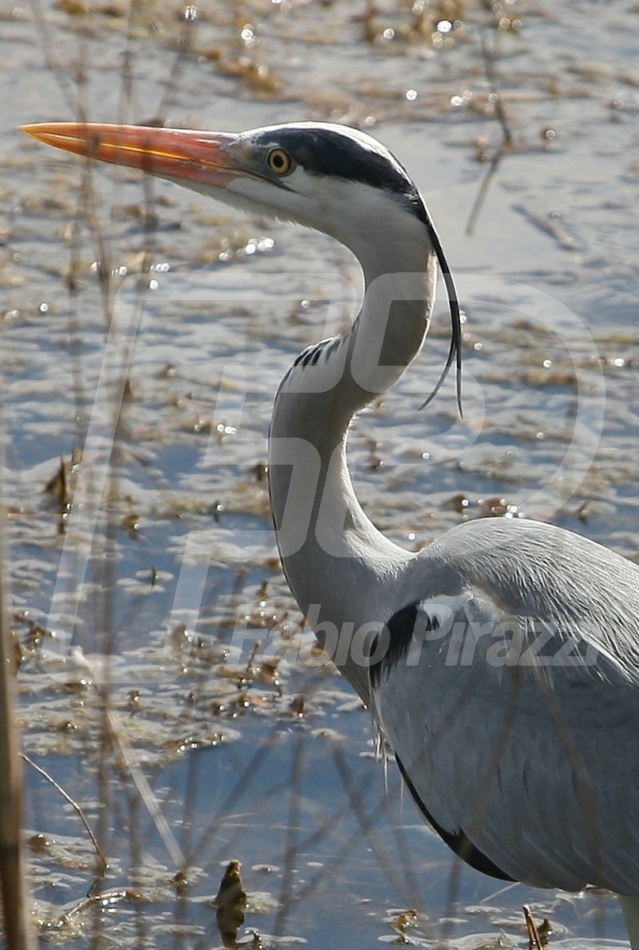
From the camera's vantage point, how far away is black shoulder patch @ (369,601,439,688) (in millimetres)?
3369

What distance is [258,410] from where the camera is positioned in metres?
5.71

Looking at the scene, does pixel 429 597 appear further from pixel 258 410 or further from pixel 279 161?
pixel 258 410

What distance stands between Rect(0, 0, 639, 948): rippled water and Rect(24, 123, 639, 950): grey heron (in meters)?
0.25

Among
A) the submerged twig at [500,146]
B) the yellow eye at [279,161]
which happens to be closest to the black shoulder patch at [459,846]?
the yellow eye at [279,161]

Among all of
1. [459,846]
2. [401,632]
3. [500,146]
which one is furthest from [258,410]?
[500,146]

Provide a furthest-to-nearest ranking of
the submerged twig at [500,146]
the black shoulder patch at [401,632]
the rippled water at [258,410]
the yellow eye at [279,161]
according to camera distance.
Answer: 1. the submerged twig at [500,146]
2. the rippled water at [258,410]
3. the yellow eye at [279,161]
4. the black shoulder patch at [401,632]

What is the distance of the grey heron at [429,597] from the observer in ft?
10.6

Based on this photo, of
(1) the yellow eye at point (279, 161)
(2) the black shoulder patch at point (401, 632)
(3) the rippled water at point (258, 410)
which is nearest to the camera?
(2) the black shoulder patch at point (401, 632)

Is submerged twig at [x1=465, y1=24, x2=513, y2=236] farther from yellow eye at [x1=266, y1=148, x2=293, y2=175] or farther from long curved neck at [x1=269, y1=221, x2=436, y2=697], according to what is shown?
long curved neck at [x1=269, y1=221, x2=436, y2=697]

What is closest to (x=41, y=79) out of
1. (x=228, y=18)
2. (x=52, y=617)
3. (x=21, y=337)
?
(x=228, y=18)

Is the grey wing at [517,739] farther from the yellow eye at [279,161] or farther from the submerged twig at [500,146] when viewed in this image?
the submerged twig at [500,146]

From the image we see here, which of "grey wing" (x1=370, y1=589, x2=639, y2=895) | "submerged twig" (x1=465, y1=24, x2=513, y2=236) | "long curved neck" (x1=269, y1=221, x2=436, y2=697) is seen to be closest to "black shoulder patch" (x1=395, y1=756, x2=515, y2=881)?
"grey wing" (x1=370, y1=589, x2=639, y2=895)

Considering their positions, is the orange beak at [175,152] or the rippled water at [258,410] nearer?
the orange beak at [175,152]

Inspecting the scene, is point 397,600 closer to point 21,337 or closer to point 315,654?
point 315,654
